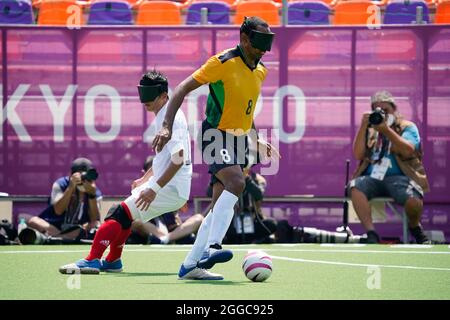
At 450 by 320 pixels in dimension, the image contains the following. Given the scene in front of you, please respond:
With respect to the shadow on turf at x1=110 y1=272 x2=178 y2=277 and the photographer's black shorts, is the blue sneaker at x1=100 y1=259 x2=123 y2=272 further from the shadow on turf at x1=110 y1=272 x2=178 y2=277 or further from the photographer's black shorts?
the photographer's black shorts

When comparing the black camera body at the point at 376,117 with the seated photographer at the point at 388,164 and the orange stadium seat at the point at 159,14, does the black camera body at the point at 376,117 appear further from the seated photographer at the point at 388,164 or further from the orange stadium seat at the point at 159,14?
the orange stadium seat at the point at 159,14

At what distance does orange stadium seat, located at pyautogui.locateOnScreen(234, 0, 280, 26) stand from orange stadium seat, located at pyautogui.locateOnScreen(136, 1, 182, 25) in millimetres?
927

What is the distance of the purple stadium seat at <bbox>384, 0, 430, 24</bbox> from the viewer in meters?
17.2

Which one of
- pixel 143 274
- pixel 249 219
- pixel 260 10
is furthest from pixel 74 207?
pixel 260 10

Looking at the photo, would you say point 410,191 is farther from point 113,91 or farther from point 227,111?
point 227,111

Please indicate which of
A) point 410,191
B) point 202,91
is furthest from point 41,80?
point 410,191

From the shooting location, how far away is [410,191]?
1395 centimetres

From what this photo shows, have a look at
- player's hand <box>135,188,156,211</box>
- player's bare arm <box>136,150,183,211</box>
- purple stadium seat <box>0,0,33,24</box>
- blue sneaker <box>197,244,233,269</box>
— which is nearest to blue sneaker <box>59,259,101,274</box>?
player's bare arm <box>136,150,183,211</box>

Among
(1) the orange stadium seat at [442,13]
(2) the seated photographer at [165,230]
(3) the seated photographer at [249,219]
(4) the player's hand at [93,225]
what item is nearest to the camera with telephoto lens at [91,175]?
(4) the player's hand at [93,225]

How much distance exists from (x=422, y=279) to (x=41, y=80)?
7324 mm

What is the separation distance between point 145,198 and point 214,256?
0.69m

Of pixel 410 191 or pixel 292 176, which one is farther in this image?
pixel 292 176

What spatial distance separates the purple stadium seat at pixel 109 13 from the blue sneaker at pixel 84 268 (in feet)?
30.7

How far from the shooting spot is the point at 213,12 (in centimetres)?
1844
